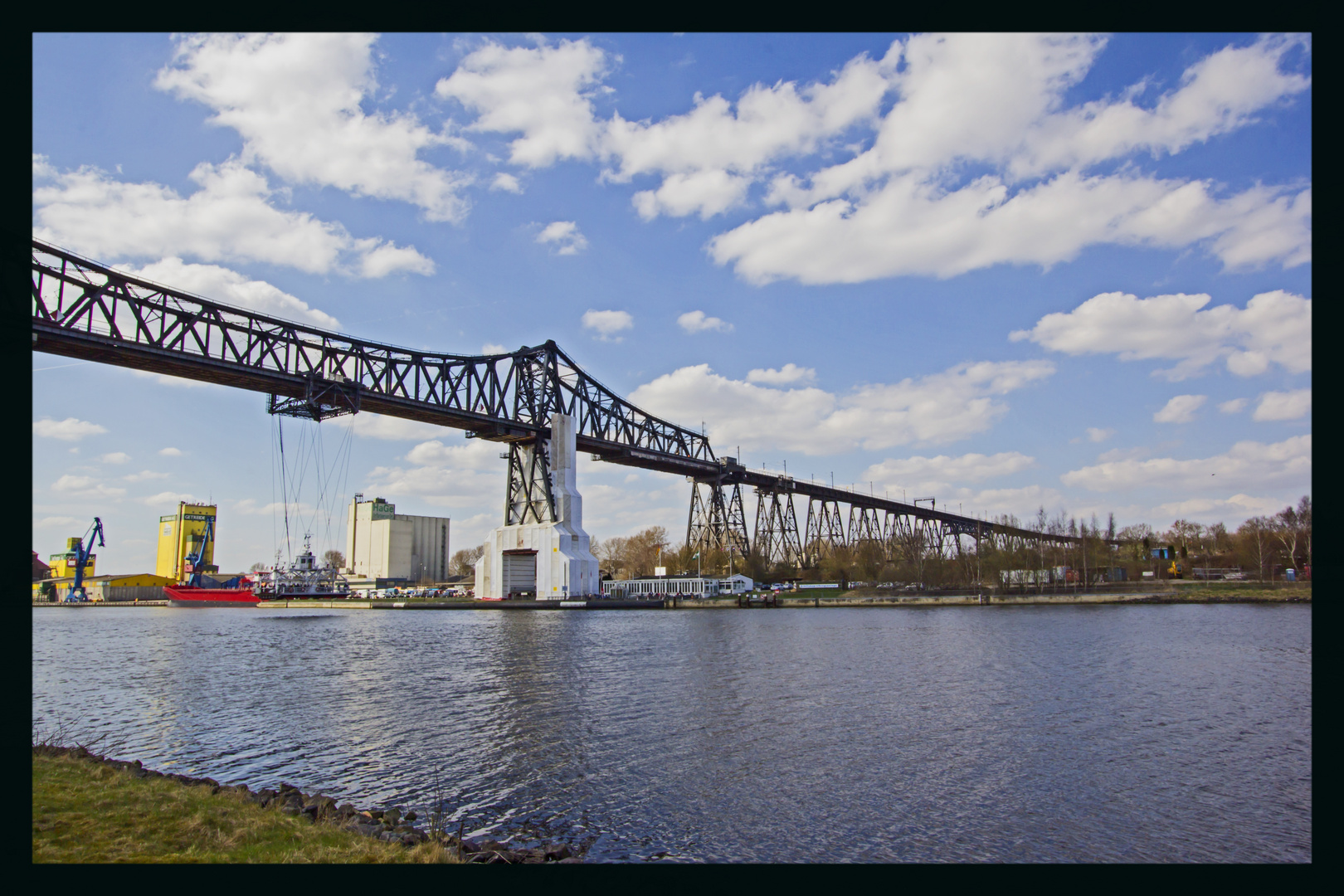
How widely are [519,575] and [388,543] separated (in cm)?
7495

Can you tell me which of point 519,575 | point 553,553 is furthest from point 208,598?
point 553,553

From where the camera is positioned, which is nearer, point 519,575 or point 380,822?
point 380,822

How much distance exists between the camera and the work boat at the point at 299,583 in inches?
3750

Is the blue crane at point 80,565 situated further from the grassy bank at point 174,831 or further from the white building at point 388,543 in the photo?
the grassy bank at point 174,831

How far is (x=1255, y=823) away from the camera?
12.4 m

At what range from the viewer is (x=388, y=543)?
151000mm

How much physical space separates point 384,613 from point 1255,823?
8578 centimetres

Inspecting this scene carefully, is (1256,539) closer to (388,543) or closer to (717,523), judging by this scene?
(717,523)

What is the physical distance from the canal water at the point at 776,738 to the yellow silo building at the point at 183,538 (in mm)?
110391

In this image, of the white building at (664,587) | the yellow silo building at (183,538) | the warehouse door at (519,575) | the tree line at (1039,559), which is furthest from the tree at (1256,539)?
the yellow silo building at (183,538)

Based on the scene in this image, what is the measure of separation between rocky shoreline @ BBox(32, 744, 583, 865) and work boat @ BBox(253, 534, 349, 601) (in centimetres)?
9008

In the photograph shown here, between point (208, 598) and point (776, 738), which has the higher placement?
point (776, 738)
